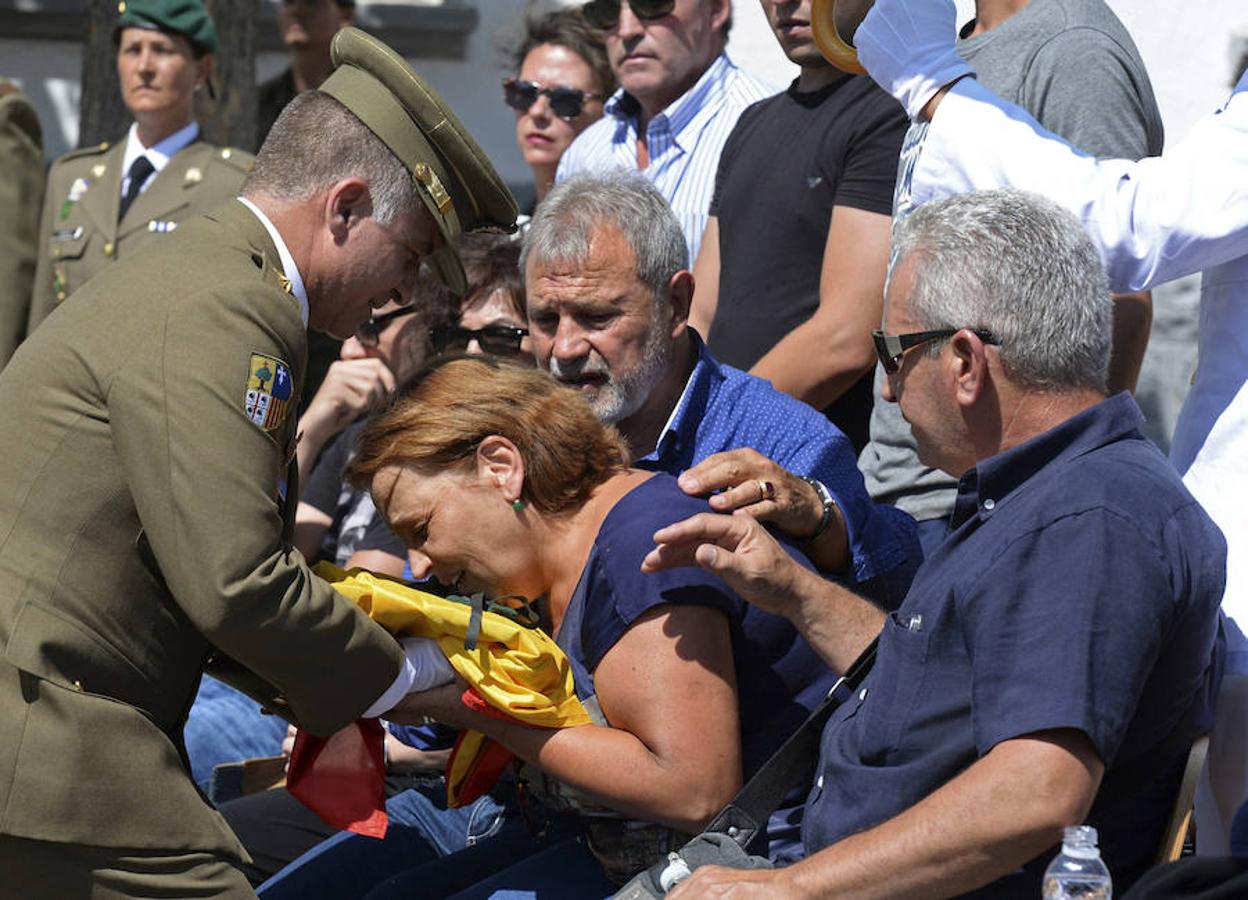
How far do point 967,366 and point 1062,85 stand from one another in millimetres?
1101

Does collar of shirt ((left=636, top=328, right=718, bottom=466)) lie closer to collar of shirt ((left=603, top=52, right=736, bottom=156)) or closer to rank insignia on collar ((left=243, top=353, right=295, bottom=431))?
rank insignia on collar ((left=243, top=353, right=295, bottom=431))

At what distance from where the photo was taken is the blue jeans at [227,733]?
437 centimetres

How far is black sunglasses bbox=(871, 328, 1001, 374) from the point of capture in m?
2.60

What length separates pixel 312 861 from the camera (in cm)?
350

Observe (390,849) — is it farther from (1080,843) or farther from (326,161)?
(1080,843)

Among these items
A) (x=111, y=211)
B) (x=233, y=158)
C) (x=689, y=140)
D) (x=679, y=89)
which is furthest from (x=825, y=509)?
(x=111, y=211)

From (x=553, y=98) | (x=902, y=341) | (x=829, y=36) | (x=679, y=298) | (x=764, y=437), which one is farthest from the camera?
(x=553, y=98)

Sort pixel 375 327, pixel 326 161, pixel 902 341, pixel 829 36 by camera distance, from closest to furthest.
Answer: pixel 902 341, pixel 326 161, pixel 829 36, pixel 375 327

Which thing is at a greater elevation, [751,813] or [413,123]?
[413,123]

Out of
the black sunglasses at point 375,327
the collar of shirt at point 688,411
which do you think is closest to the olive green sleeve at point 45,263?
the black sunglasses at point 375,327

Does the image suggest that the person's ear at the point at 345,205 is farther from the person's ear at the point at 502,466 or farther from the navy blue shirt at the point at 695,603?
the navy blue shirt at the point at 695,603

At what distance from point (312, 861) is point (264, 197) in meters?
1.36

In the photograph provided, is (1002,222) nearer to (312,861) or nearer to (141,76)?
(312,861)

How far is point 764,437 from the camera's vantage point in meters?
3.61
